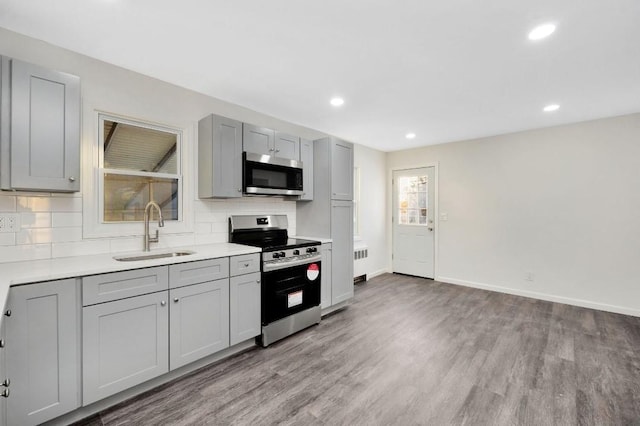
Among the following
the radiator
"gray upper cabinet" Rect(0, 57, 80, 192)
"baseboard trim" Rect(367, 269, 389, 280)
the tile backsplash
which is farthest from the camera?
"baseboard trim" Rect(367, 269, 389, 280)

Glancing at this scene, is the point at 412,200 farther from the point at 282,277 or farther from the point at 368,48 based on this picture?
the point at 368,48

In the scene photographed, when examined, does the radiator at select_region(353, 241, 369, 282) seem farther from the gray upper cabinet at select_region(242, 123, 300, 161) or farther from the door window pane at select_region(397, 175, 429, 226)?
the gray upper cabinet at select_region(242, 123, 300, 161)

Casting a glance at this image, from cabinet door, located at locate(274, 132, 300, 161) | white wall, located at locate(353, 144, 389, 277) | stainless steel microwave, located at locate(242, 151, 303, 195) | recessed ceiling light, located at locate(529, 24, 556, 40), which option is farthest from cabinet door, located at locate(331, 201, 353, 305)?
recessed ceiling light, located at locate(529, 24, 556, 40)

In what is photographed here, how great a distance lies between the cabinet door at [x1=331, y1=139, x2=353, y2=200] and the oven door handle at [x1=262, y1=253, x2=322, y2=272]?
82cm

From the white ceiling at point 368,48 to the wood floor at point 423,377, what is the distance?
2550mm

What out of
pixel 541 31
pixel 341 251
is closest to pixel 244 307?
pixel 341 251

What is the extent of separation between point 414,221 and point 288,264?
11.0ft

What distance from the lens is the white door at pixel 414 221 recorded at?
17.1ft

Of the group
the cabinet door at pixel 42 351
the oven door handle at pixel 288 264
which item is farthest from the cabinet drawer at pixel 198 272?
the cabinet door at pixel 42 351

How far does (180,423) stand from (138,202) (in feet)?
5.89

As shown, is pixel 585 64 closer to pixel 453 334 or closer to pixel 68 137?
pixel 453 334

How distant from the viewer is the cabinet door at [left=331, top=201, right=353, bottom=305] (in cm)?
360

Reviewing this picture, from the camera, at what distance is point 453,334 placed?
9.84 feet

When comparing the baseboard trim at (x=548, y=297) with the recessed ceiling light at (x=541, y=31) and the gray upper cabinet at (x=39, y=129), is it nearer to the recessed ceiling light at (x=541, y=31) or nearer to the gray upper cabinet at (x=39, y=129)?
the recessed ceiling light at (x=541, y=31)
